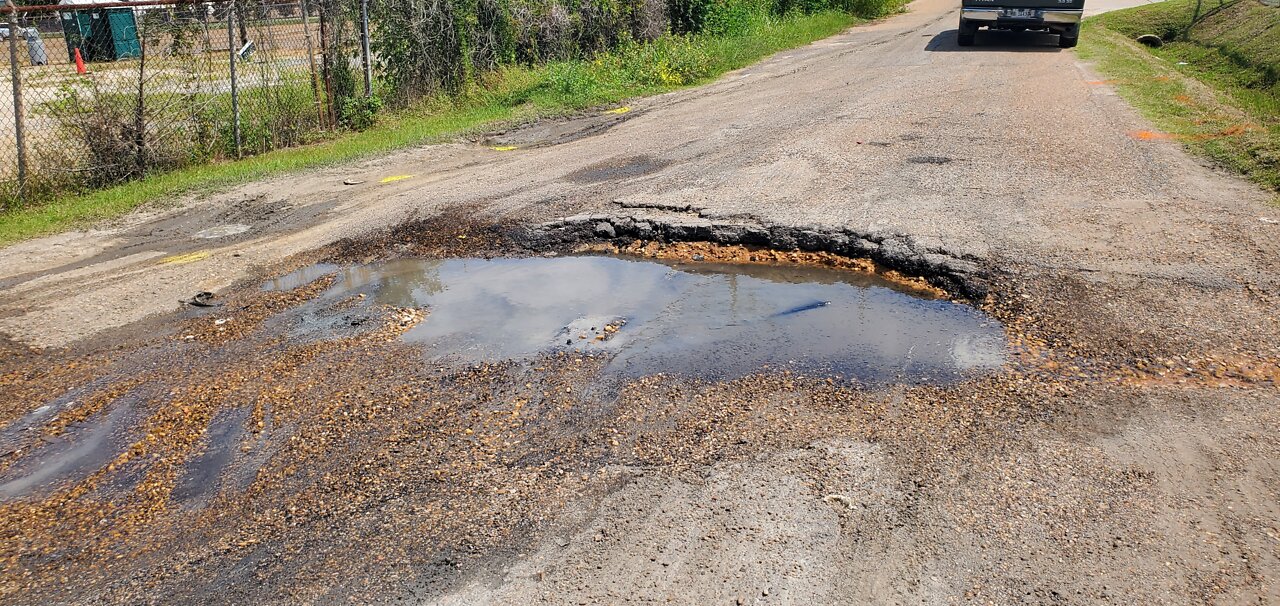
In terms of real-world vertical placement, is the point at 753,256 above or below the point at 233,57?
below

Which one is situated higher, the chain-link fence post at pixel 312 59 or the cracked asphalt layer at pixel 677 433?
the chain-link fence post at pixel 312 59

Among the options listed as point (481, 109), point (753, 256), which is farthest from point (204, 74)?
point (753, 256)

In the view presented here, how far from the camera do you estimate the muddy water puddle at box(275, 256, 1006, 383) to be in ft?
16.1

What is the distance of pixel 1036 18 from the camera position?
1716 centimetres

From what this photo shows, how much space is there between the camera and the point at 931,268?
6031 millimetres

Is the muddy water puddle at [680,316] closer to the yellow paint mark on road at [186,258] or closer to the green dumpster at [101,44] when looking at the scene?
the yellow paint mark on road at [186,258]

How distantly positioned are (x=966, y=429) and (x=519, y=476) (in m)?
2.09

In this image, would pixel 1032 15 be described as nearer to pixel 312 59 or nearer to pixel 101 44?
pixel 312 59

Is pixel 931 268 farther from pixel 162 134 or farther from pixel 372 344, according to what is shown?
pixel 162 134

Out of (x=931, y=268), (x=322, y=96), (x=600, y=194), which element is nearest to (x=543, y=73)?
(x=322, y=96)

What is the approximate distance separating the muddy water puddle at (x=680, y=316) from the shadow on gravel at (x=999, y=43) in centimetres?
1362

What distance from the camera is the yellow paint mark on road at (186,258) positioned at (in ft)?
23.6

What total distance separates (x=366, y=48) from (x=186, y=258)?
20.0ft

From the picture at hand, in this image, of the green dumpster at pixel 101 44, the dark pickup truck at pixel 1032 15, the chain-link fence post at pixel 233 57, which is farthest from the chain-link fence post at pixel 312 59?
the dark pickup truck at pixel 1032 15
